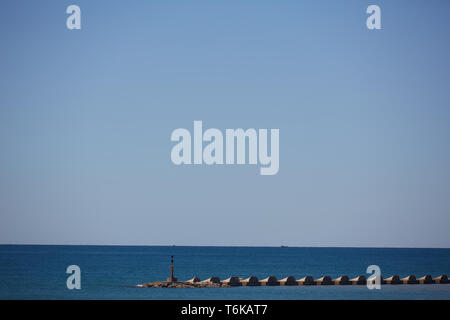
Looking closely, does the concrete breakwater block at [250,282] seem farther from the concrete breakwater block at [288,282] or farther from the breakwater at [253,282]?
the concrete breakwater block at [288,282]

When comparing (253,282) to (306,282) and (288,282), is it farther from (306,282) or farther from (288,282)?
(306,282)

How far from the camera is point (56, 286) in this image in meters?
64.2

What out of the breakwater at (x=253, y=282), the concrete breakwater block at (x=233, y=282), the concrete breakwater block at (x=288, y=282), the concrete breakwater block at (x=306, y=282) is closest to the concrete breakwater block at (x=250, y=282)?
the breakwater at (x=253, y=282)

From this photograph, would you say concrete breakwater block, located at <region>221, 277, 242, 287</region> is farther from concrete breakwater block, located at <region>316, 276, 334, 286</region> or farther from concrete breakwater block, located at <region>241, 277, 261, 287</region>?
concrete breakwater block, located at <region>316, 276, 334, 286</region>

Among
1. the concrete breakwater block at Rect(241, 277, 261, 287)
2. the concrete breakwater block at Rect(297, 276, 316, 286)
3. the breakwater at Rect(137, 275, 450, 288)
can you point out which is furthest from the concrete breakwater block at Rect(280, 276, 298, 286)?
the concrete breakwater block at Rect(241, 277, 261, 287)

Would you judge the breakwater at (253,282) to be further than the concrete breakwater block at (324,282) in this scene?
No

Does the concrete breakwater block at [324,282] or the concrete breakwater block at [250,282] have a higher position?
the concrete breakwater block at [250,282]

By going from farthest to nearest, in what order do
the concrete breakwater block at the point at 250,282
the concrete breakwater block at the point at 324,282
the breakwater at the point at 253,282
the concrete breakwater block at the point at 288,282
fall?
the concrete breakwater block at the point at 324,282
the concrete breakwater block at the point at 288,282
the concrete breakwater block at the point at 250,282
the breakwater at the point at 253,282

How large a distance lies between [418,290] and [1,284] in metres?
38.0

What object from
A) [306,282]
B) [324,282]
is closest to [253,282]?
[306,282]

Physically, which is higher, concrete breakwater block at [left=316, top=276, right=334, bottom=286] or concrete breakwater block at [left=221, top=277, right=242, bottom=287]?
concrete breakwater block at [left=221, top=277, right=242, bottom=287]
